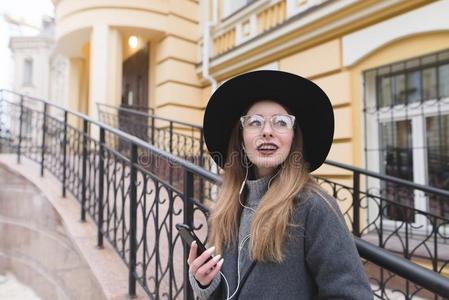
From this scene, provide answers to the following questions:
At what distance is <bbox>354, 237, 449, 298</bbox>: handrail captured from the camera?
3.20 ft

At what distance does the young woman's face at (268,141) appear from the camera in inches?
47.7

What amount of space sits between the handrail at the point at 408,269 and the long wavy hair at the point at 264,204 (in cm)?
27

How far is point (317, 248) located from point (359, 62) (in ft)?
14.3

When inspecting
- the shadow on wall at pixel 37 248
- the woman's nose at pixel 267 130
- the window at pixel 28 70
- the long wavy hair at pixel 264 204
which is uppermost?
the window at pixel 28 70

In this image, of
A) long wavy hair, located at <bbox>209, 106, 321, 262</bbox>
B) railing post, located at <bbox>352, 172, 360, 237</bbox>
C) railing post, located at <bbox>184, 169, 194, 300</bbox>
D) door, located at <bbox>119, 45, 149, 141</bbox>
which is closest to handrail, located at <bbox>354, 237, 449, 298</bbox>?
long wavy hair, located at <bbox>209, 106, 321, 262</bbox>

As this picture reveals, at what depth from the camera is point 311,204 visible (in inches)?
42.6

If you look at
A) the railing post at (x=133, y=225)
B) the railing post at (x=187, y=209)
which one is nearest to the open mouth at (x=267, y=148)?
the railing post at (x=187, y=209)

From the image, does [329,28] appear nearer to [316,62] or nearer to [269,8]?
[316,62]

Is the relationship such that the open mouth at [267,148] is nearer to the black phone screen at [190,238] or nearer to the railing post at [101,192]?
the black phone screen at [190,238]

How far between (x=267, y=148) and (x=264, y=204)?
187 millimetres

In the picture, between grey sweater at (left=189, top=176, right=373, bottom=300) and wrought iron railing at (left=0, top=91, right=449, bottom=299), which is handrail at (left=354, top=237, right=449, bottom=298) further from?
grey sweater at (left=189, top=176, right=373, bottom=300)

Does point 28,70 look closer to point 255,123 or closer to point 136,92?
point 136,92

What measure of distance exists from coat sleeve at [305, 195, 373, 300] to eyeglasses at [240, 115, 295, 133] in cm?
27

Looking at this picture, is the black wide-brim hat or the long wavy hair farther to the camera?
the black wide-brim hat
